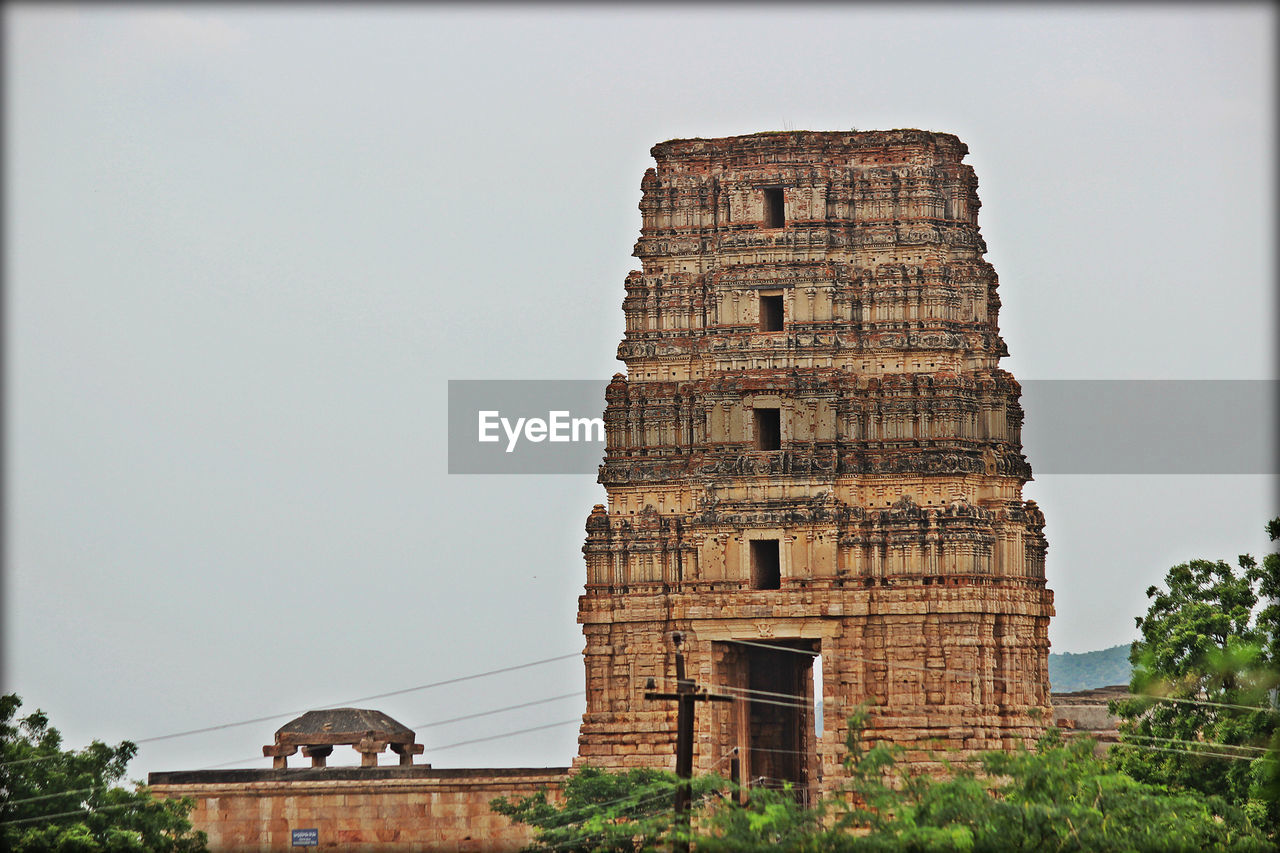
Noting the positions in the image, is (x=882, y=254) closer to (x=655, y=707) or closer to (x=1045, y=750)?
(x=655, y=707)

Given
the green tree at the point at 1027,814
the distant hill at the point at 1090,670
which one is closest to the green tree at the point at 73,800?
the green tree at the point at 1027,814

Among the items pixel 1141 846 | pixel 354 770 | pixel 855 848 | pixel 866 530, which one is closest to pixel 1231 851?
pixel 1141 846

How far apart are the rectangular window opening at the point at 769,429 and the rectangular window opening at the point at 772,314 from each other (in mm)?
1881

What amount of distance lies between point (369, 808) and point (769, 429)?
1243 centimetres

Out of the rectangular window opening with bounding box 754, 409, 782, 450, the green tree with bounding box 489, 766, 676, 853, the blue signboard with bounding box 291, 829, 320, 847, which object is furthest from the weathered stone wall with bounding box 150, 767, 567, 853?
the rectangular window opening with bounding box 754, 409, 782, 450

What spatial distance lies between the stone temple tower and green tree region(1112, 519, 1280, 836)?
8.17 feet

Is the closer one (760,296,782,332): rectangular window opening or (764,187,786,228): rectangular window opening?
(760,296,782,332): rectangular window opening

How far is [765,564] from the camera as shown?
58.0 meters

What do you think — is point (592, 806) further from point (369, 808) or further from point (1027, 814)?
point (369, 808)

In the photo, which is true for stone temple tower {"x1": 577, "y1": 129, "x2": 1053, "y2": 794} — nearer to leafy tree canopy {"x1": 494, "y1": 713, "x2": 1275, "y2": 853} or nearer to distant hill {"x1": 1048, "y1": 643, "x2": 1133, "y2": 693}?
leafy tree canopy {"x1": 494, "y1": 713, "x2": 1275, "y2": 853}

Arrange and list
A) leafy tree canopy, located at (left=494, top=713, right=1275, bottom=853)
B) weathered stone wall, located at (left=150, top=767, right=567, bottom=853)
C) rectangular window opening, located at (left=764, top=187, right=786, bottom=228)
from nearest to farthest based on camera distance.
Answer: leafy tree canopy, located at (left=494, top=713, right=1275, bottom=853), weathered stone wall, located at (left=150, top=767, right=567, bottom=853), rectangular window opening, located at (left=764, top=187, right=786, bottom=228)

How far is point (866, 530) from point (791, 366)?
4.00 m

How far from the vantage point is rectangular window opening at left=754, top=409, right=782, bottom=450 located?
192ft

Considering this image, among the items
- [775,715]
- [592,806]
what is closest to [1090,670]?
[775,715]
